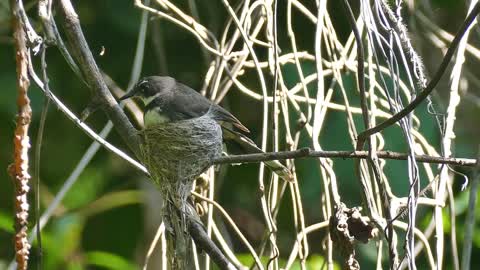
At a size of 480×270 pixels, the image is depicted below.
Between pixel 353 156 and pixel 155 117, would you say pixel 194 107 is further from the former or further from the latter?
pixel 353 156

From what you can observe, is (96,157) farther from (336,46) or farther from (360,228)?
(360,228)

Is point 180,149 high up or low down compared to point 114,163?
down

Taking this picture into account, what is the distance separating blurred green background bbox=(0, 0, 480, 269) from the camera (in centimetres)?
454

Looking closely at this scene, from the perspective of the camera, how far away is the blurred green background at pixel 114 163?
179 inches

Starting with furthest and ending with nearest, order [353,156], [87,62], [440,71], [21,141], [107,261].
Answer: [107,261] → [87,62] → [353,156] → [440,71] → [21,141]

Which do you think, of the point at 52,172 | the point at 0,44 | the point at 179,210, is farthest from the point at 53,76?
the point at 179,210

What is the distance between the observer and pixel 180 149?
3.43m

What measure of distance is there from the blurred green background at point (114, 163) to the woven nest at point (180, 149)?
687mm

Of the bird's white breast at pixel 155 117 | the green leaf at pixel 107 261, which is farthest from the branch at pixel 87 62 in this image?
the green leaf at pixel 107 261

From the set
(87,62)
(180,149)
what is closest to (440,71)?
(87,62)

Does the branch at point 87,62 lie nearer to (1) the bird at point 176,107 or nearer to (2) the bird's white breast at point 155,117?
(1) the bird at point 176,107

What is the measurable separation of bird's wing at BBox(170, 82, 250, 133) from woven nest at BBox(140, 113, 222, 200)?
0.05m

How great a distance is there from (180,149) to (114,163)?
6.37 ft

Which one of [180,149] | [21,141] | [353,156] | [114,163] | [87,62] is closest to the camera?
[21,141]
